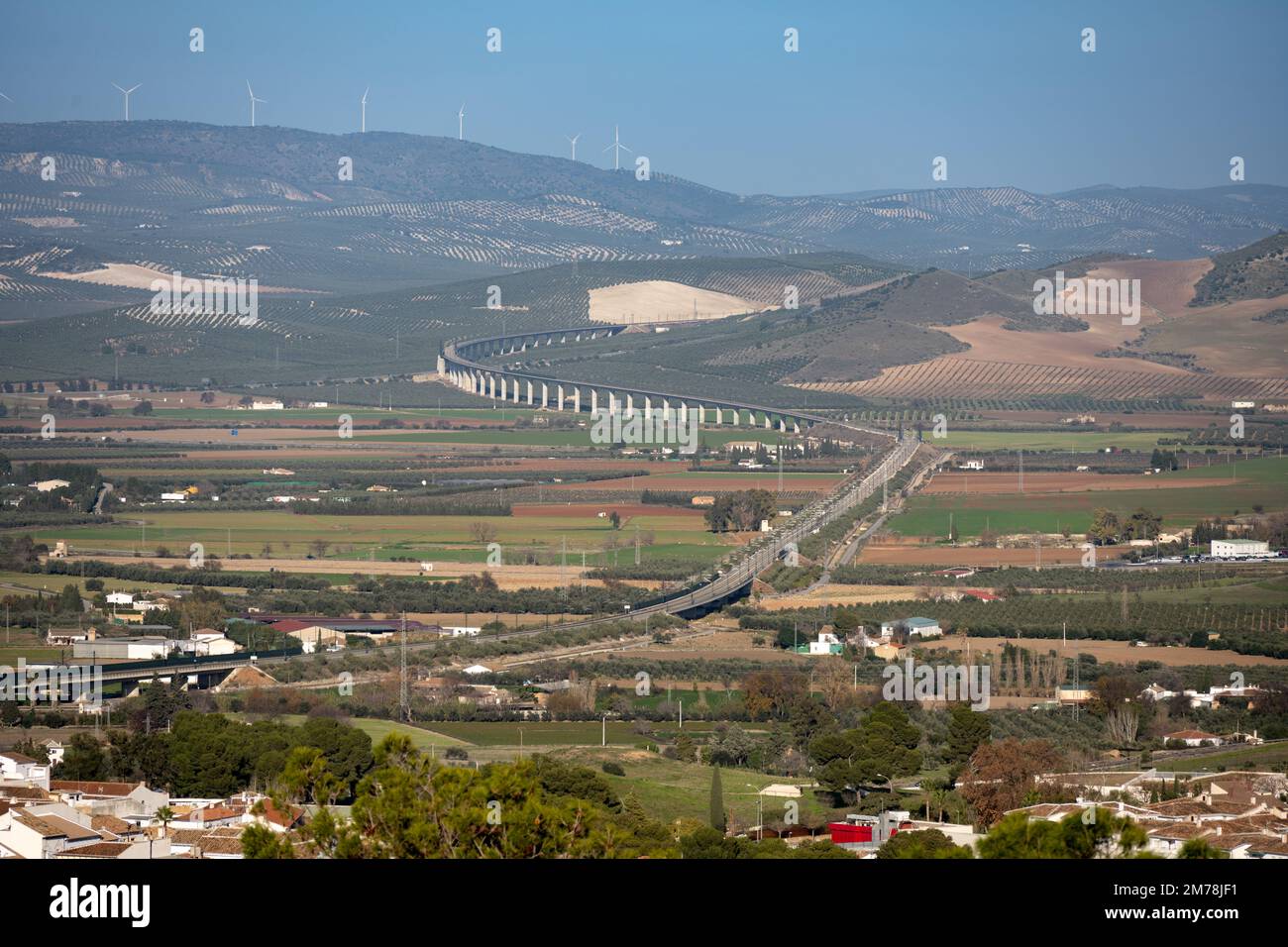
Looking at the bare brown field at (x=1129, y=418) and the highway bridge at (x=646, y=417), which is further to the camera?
the bare brown field at (x=1129, y=418)

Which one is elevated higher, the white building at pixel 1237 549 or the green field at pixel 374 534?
the green field at pixel 374 534

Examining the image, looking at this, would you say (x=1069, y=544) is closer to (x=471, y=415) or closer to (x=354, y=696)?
(x=354, y=696)

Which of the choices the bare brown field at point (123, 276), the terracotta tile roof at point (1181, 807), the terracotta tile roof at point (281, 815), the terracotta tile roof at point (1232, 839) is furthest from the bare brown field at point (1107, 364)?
the terracotta tile roof at point (281, 815)

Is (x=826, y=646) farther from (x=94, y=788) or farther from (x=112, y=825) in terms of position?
(x=112, y=825)

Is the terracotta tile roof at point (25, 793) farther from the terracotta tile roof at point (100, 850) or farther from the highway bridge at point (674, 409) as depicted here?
the highway bridge at point (674, 409)

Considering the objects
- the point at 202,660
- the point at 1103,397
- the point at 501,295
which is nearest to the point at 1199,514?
the point at 202,660

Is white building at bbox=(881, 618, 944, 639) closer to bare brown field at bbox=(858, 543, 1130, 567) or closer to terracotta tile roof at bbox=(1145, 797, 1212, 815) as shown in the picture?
bare brown field at bbox=(858, 543, 1130, 567)

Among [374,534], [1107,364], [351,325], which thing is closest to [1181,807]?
[374,534]
